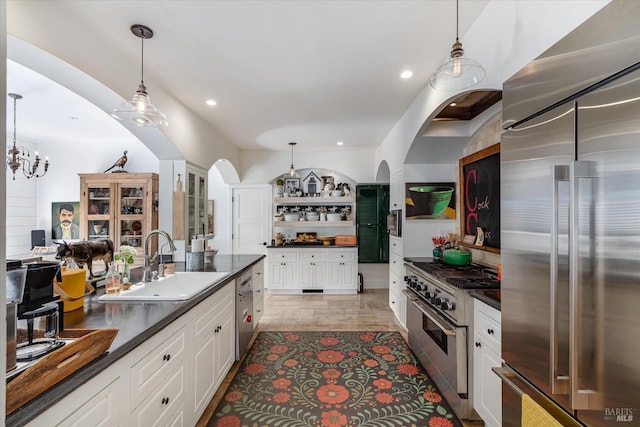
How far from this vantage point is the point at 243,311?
288 cm

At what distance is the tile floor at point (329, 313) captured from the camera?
3.86 metres

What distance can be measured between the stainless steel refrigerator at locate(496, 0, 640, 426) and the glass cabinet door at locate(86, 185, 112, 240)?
5.94 metres

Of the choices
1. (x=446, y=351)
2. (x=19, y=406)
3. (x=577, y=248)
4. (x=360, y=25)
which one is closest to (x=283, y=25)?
(x=360, y=25)

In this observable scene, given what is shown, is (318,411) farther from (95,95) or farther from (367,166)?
(367,166)

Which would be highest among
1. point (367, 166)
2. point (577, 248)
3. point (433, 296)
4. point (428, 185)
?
point (367, 166)

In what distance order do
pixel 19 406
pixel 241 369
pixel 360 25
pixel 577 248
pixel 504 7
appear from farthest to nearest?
1. pixel 241 369
2. pixel 360 25
3. pixel 504 7
4. pixel 577 248
5. pixel 19 406

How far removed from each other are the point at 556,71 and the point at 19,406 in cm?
201

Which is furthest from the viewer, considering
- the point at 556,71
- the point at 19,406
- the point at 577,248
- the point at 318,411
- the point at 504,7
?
the point at 318,411

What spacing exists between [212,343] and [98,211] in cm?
439

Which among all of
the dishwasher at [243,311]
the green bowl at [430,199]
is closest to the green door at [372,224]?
the green bowl at [430,199]

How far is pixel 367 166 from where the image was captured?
574cm

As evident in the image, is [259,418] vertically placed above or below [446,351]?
below

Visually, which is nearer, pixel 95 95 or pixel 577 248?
pixel 577 248

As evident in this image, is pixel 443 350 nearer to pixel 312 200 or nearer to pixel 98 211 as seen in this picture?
pixel 312 200
